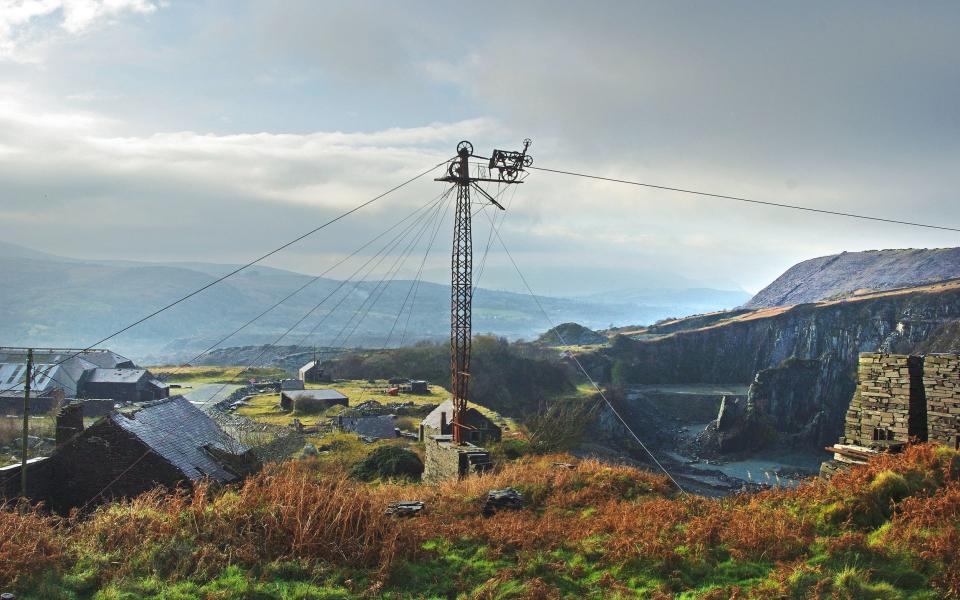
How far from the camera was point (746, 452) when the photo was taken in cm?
6831

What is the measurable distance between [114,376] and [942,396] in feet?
263

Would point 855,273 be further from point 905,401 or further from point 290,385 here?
point 905,401

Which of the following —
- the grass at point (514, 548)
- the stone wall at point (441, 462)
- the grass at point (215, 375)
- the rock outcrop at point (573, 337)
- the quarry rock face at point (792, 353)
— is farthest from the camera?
the rock outcrop at point (573, 337)

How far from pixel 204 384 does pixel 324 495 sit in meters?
78.8

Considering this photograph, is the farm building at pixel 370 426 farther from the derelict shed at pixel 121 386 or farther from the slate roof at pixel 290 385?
the derelict shed at pixel 121 386

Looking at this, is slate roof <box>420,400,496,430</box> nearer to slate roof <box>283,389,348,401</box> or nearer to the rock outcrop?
slate roof <box>283,389,348,401</box>

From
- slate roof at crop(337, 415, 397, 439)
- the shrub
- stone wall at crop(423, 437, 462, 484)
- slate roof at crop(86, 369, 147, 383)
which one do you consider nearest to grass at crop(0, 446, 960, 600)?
stone wall at crop(423, 437, 462, 484)

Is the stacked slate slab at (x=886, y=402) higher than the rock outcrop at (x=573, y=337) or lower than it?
higher

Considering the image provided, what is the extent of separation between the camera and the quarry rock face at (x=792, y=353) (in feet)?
237

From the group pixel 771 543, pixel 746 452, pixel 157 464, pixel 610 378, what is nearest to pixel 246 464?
pixel 157 464

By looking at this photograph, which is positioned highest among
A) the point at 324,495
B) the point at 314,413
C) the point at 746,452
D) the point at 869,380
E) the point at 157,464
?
the point at 869,380

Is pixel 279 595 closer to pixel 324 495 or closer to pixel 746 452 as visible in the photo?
pixel 324 495

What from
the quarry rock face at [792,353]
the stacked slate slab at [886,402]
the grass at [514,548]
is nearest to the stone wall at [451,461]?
the grass at [514,548]

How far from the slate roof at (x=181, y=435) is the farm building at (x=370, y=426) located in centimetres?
2276
